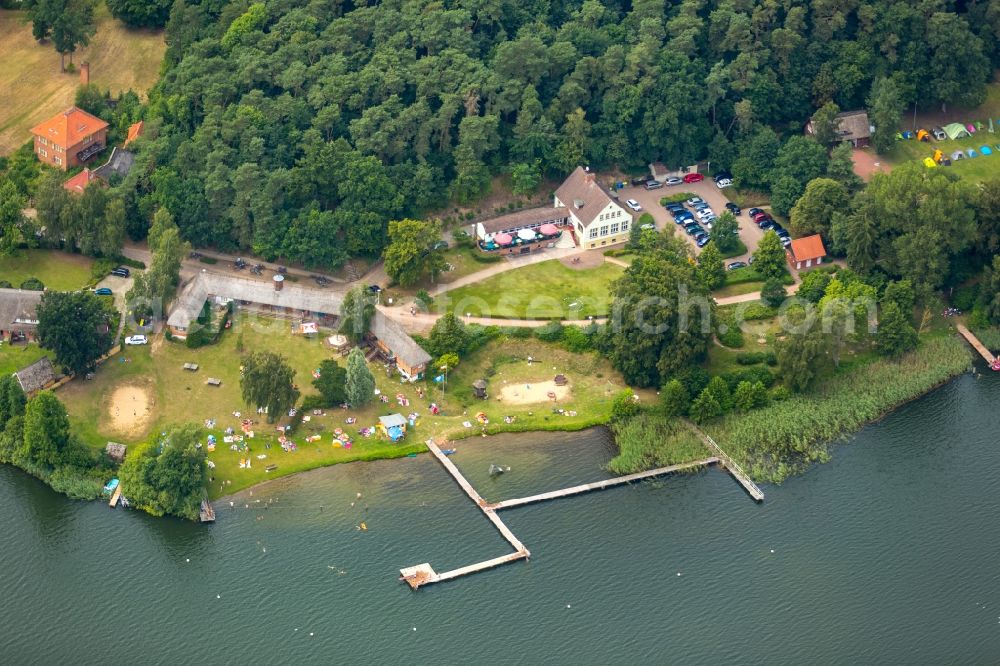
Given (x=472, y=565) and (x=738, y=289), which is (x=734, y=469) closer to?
(x=472, y=565)

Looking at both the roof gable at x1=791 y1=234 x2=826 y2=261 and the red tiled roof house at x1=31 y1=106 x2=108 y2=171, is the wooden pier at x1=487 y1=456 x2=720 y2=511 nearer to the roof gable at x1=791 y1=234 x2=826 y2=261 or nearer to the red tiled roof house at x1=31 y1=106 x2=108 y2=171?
the roof gable at x1=791 y1=234 x2=826 y2=261

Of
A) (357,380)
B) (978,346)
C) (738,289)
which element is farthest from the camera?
(738,289)

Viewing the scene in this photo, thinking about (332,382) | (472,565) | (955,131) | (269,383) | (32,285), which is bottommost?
(472,565)

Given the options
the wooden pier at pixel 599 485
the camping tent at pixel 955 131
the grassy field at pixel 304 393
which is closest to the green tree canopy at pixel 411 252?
the grassy field at pixel 304 393

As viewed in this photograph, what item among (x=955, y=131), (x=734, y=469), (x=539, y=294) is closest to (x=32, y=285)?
(x=539, y=294)

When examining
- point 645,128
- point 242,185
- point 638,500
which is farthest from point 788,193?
point 242,185

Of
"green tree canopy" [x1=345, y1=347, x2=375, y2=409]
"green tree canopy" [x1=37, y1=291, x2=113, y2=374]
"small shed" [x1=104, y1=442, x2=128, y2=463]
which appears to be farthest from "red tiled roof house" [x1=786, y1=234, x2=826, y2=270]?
"small shed" [x1=104, y1=442, x2=128, y2=463]

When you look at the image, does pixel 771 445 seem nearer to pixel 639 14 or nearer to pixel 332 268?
pixel 332 268
